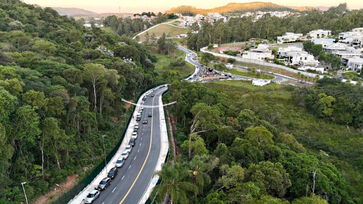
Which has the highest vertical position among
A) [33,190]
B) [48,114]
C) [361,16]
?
[361,16]

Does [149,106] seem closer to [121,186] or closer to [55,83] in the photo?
[55,83]

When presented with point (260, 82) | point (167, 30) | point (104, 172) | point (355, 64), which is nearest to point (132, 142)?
point (104, 172)

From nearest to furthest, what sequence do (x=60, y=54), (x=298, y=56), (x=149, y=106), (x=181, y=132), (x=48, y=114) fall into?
1. (x=48, y=114)
2. (x=181, y=132)
3. (x=60, y=54)
4. (x=149, y=106)
5. (x=298, y=56)

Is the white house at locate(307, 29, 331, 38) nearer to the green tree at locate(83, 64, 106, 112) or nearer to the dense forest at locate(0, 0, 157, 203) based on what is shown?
the dense forest at locate(0, 0, 157, 203)

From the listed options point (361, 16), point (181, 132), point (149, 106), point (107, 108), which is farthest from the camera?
point (361, 16)

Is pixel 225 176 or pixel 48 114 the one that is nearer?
pixel 225 176

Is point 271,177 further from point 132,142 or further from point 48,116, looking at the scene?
point 48,116

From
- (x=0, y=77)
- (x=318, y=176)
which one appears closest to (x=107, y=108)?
(x=0, y=77)

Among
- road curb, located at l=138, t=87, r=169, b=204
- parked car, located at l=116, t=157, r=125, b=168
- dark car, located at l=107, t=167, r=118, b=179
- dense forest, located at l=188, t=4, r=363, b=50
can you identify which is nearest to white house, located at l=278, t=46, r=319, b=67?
dense forest, located at l=188, t=4, r=363, b=50
